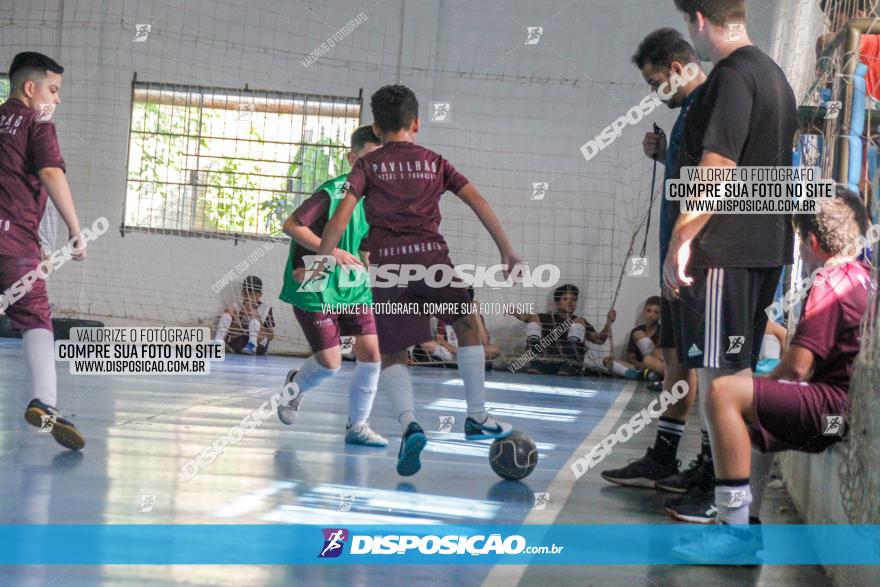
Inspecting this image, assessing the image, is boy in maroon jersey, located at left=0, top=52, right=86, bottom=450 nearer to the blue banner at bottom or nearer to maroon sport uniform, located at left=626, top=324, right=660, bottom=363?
the blue banner at bottom

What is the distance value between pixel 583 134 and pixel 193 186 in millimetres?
4118

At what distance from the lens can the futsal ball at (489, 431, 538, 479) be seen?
3475 millimetres

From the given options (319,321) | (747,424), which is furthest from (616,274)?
(747,424)

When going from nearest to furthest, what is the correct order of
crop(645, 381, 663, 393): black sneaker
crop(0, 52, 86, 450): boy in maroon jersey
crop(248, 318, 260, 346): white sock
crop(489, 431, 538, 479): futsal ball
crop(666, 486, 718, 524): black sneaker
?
crop(666, 486, 718, 524): black sneaker → crop(489, 431, 538, 479): futsal ball → crop(0, 52, 86, 450): boy in maroon jersey → crop(645, 381, 663, 393): black sneaker → crop(248, 318, 260, 346): white sock

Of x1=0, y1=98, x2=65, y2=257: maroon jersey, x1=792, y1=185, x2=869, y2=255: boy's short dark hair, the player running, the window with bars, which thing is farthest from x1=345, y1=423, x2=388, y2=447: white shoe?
the window with bars

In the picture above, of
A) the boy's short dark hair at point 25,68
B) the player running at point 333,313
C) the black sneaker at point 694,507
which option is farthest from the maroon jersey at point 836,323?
the boy's short dark hair at point 25,68

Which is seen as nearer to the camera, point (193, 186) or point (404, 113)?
point (404, 113)

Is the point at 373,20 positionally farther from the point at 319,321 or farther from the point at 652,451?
the point at 652,451

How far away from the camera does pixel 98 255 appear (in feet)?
34.2

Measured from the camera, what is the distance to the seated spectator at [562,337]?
9.73 m

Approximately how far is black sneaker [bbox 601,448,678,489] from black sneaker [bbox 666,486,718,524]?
156mm

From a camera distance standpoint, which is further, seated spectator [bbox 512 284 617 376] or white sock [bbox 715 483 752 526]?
seated spectator [bbox 512 284 617 376]

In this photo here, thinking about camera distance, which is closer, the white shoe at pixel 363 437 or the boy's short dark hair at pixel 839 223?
the boy's short dark hair at pixel 839 223

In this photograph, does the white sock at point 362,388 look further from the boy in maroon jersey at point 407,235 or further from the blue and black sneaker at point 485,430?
the blue and black sneaker at point 485,430
